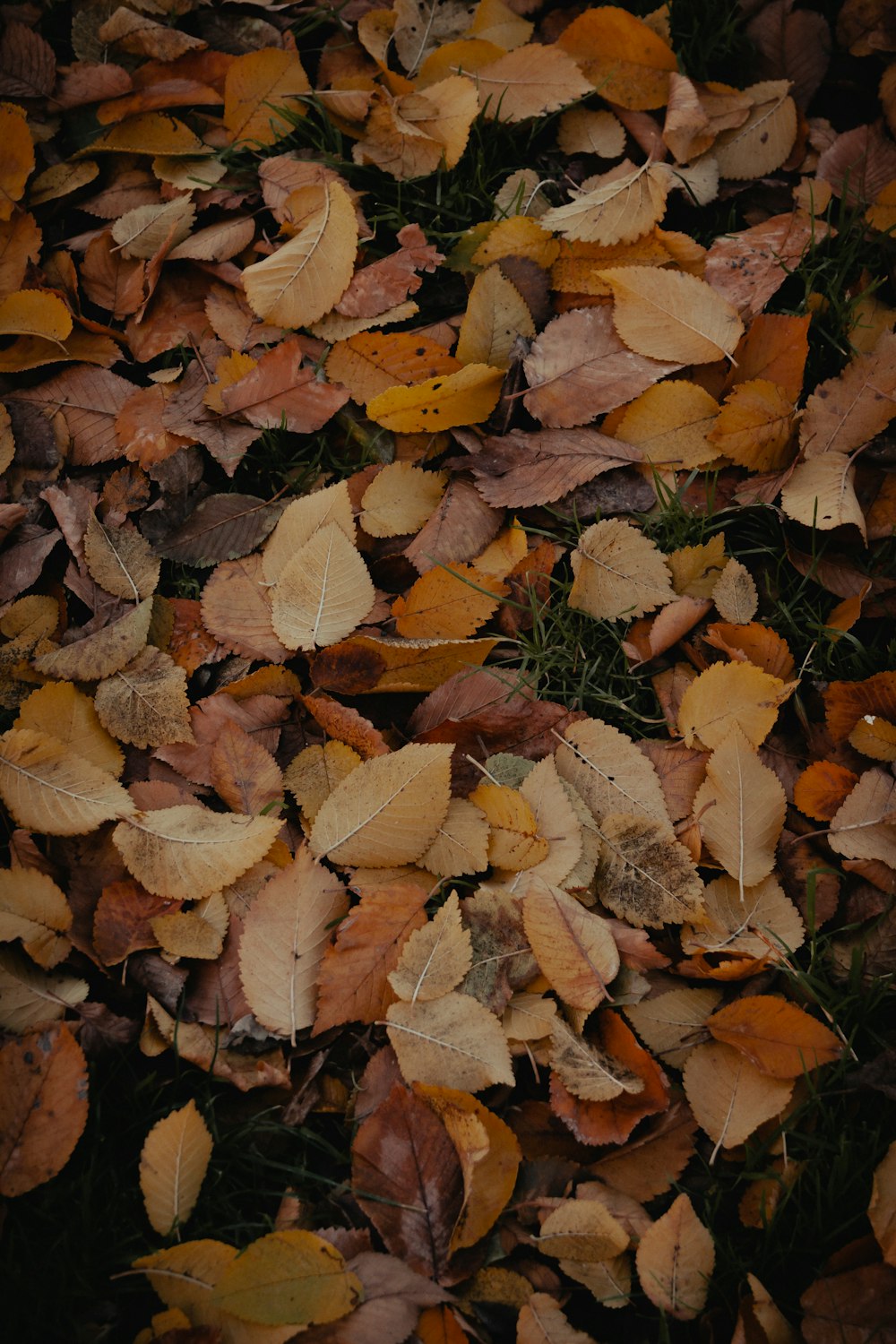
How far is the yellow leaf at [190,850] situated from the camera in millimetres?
1501

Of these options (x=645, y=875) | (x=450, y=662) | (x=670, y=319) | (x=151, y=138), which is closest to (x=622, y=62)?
(x=670, y=319)

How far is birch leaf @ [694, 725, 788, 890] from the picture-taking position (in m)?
1.55

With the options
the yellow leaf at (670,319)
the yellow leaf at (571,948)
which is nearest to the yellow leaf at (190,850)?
the yellow leaf at (571,948)

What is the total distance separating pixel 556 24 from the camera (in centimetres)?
217

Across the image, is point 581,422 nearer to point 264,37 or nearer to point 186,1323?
point 264,37

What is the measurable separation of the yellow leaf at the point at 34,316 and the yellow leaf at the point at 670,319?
3.53ft

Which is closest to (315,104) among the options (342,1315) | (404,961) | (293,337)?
(293,337)

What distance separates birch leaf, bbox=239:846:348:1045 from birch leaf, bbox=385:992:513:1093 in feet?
0.48

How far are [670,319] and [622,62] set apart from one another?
68cm

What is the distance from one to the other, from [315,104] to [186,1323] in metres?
2.25

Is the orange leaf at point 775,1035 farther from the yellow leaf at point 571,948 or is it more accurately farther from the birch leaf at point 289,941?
the birch leaf at point 289,941

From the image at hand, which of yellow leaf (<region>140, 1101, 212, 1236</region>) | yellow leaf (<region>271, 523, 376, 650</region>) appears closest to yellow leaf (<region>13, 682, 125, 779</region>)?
yellow leaf (<region>271, 523, 376, 650</region>)

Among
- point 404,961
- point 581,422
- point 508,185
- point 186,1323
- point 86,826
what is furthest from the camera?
point 508,185

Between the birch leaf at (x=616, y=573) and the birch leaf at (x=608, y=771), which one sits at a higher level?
the birch leaf at (x=616, y=573)
